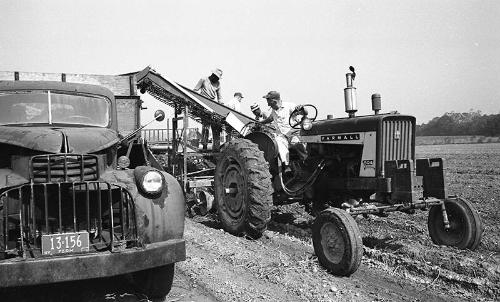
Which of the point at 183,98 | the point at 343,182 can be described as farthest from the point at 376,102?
the point at 183,98

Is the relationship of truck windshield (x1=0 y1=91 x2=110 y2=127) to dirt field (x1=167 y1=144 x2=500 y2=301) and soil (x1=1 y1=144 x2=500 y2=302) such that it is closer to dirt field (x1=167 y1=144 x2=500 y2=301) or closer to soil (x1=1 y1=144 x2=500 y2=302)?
soil (x1=1 y1=144 x2=500 y2=302)

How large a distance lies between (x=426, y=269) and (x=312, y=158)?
2.25 meters

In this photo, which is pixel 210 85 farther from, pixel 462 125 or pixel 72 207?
pixel 462 125

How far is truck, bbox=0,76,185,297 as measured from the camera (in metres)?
3.27

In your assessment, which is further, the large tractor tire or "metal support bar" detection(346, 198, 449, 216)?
the large tractor tire

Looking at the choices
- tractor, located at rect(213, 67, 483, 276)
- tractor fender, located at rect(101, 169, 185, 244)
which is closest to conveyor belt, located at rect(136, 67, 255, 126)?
tractor, located at rect(213, 67, 483, 276)

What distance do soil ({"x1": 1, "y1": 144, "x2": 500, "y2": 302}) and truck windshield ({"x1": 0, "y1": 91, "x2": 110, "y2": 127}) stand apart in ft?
5.87

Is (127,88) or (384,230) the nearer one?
(384,230)

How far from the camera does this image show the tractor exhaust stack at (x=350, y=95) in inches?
225

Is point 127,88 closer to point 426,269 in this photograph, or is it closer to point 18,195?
point 18,195

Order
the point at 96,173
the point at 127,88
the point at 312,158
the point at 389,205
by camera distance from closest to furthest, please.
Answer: the point at 96,173, the point at 389,205, the point at 312,158, the point at 127,88

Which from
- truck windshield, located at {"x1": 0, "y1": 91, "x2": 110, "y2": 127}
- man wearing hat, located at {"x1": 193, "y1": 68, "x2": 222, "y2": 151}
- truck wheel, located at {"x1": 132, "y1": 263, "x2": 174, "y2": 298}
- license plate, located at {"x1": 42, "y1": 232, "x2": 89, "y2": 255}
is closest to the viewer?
license plate, located at {"x1": 42, "y1": 232, "x2": 89, "y2": 255}

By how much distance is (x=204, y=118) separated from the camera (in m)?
9.21

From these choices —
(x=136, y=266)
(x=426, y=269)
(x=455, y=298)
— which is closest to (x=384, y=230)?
(x=426, y=269)
